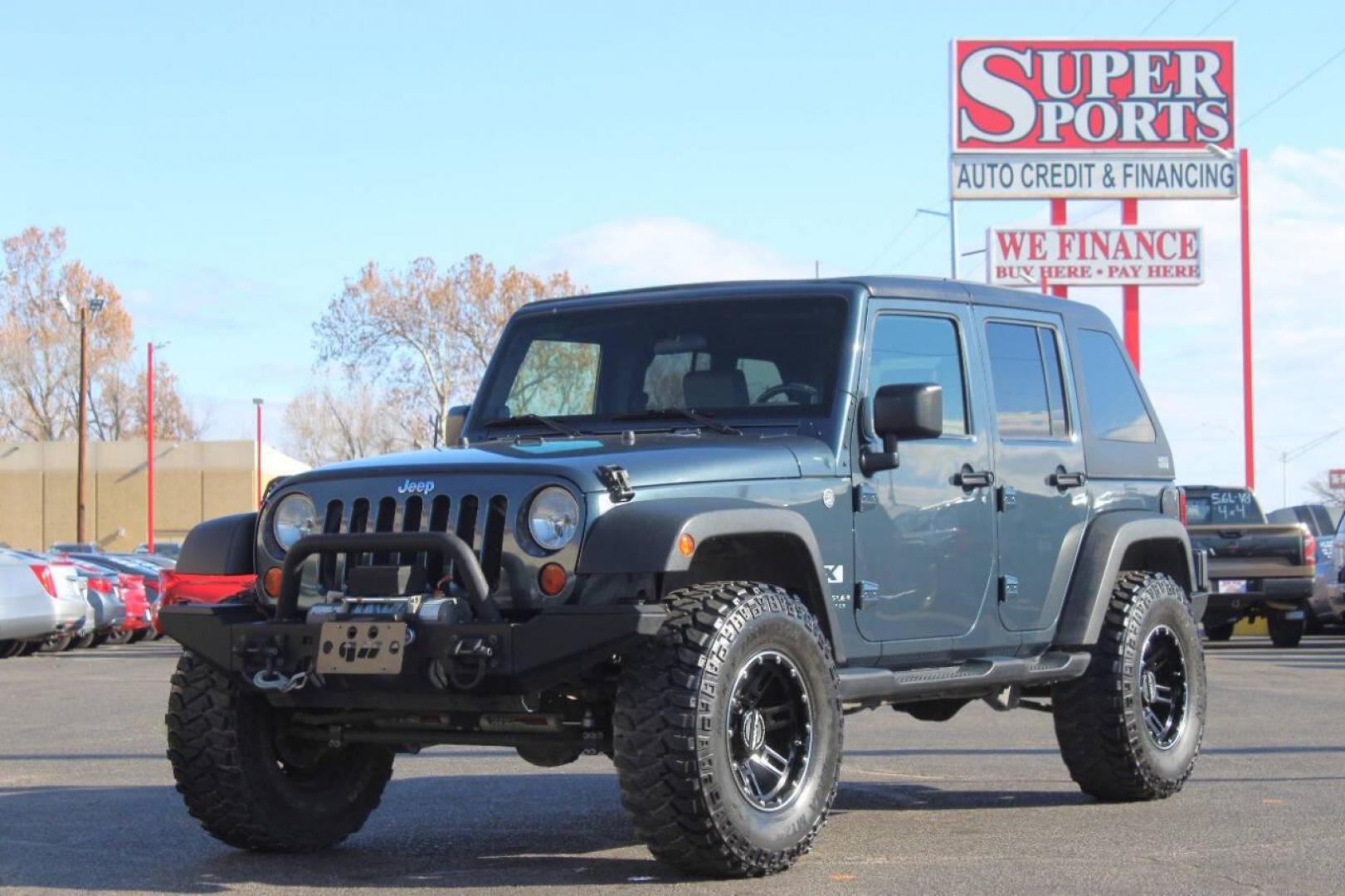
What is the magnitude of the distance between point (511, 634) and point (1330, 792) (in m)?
4.28

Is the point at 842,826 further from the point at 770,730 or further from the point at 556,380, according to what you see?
the point at 556,380

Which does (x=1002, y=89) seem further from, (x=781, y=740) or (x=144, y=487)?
(x=144, y=487)

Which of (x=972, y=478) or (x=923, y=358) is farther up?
(x=923, y=358)

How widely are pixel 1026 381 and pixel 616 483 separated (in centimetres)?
285

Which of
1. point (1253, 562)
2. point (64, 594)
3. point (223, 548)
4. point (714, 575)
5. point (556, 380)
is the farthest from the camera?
point (64, 594)

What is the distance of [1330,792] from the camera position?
27.4 feet

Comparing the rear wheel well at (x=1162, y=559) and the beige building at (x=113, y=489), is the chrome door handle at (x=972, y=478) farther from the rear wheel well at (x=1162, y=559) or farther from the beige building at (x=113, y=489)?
the beige building at (x=113, y=489)

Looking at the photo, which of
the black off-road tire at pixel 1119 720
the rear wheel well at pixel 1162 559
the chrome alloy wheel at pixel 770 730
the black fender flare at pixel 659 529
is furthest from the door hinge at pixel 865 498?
the rear wheel well at pixel 1162 559

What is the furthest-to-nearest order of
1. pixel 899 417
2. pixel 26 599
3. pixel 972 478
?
1. pixel 26 599
2. pixel 972 478
3. pixel 899 417

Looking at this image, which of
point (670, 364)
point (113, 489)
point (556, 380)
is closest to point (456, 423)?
point (556, 380)

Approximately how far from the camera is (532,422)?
7750mm

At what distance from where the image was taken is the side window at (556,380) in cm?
783

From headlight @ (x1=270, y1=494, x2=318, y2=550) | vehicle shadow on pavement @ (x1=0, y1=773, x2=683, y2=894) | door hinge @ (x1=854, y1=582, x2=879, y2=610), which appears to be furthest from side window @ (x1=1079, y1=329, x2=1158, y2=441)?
headlight @ (x1=270, y1=494, x2=318, y2=550)


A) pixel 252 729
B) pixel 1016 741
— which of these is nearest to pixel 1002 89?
pixel 1016 741
